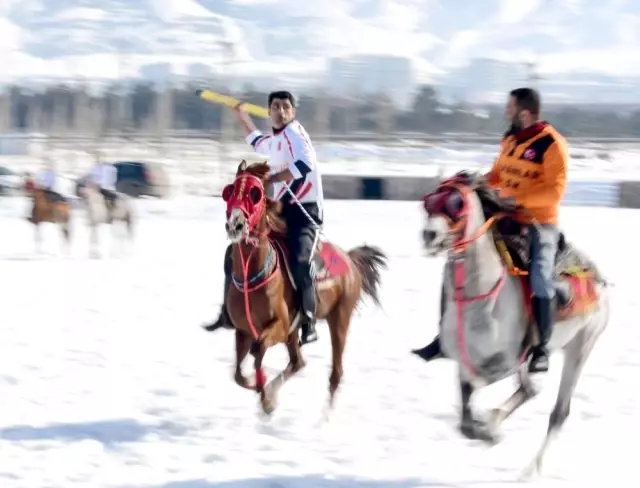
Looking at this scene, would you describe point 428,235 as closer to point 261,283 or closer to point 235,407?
point 261,283

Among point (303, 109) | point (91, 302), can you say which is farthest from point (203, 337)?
point (303, 109)

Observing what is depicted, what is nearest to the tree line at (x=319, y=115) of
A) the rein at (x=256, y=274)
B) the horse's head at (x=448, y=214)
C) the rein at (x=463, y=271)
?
the rein at (x=256, y=274)

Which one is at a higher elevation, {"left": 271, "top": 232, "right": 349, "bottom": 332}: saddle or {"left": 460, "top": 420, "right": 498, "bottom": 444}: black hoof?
{"left": 271, "top": 232, "right": 349, "bottom": 332}: saddle

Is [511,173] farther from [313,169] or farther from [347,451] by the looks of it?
[347,451]

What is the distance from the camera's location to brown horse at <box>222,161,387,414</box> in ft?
22.6

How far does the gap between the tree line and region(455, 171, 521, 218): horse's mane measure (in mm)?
65386

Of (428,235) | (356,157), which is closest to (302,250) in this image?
(428,235)

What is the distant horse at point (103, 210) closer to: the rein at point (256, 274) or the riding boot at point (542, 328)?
the rein at point (256, 274)

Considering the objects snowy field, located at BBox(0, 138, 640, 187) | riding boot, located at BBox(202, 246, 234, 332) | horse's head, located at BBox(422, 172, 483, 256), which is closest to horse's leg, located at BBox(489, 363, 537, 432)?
horse's head, located at BBox(422, 172, 483, 256)

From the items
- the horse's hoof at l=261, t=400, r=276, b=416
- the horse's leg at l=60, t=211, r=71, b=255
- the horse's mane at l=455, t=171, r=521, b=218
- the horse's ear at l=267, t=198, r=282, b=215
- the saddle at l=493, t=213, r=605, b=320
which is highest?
the horse's mane at l=455, t=171, r=521, b=218

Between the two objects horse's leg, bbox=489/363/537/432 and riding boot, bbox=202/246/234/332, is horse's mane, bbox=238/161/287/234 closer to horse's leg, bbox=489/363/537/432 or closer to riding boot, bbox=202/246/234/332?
riding boot, bbox=202/246/234/332

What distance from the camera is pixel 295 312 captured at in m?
7.70

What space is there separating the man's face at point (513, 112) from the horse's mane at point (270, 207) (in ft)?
5.78

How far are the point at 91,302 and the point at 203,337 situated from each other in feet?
9.86
